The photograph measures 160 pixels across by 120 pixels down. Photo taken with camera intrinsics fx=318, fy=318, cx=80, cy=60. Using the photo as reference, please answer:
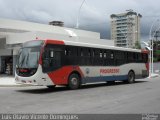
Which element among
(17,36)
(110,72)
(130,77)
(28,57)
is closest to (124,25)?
(17,36)

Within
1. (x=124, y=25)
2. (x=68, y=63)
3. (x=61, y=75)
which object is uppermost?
(x=124, y=25)

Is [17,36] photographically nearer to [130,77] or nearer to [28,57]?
[130,77]

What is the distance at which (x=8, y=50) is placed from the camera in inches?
1548

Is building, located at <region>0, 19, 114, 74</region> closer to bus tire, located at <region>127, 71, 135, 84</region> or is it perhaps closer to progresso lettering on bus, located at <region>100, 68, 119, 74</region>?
bus tire, located at <region>127, 71, 135, 84</region>

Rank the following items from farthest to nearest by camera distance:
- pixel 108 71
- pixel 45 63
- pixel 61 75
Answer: pixel 108 71
pixel 61 75
pixel 45 63

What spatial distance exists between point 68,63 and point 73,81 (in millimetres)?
1234

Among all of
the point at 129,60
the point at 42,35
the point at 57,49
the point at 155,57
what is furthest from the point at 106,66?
the point at 155,57

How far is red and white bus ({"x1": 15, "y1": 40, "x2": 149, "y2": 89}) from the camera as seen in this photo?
57.7 feet

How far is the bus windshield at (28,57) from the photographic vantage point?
1758cm

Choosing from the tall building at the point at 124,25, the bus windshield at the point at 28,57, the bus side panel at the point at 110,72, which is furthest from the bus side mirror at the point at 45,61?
the tall building at the point at 124,25

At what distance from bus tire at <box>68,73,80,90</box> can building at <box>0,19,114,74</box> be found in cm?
1219

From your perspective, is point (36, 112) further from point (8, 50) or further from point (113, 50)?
point (8, 50)

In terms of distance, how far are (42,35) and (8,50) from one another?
30.4 feet

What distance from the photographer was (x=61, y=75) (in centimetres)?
1872
